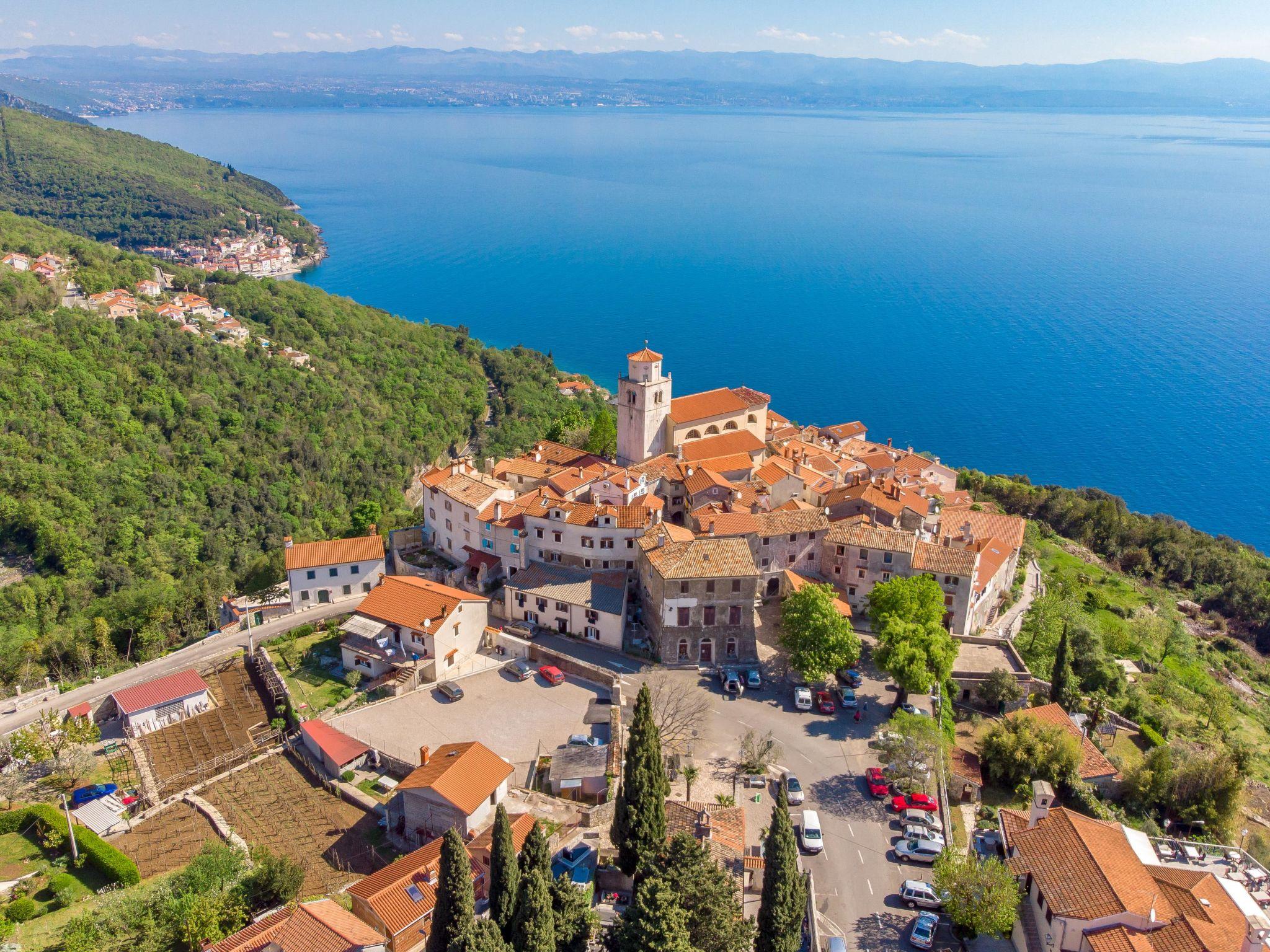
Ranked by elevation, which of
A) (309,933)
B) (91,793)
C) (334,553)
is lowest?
(91,793)

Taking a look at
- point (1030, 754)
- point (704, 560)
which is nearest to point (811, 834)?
point (1030, 754)

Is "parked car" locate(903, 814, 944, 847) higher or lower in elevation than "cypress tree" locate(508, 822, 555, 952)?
lower

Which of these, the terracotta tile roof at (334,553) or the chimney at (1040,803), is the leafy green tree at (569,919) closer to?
the chimney at (1040,803)

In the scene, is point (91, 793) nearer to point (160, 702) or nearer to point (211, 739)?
point (211, 739)

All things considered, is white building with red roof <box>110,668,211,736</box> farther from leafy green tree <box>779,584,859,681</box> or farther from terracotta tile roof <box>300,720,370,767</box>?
leafy green tree <box>779,584,859,681</box>

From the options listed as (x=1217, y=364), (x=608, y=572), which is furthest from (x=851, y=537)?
(x=1217, y=364)

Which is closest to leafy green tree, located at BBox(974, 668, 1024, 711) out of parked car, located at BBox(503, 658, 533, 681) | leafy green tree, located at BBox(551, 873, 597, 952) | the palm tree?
the palm tree
